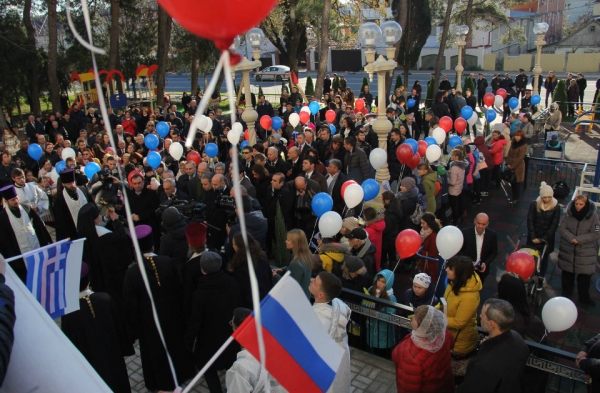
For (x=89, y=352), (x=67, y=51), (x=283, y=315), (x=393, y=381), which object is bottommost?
(x=393, y=381)

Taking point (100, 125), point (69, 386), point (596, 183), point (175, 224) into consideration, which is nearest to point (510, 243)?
point (596, 183)

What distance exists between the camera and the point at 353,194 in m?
6.21

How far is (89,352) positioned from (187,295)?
952mm

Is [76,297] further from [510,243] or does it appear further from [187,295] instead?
[510,243]

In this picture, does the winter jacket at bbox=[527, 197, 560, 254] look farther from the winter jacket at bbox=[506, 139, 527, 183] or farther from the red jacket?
the red jacket

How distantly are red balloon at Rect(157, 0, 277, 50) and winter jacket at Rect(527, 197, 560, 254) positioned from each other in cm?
511

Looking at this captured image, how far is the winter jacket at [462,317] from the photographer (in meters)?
4.01

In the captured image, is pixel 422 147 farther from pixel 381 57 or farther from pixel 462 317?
pixel 462 317

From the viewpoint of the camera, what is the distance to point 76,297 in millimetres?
3535

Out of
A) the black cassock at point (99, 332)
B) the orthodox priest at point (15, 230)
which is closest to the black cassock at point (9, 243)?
the orthodox priest at point (15, 230)

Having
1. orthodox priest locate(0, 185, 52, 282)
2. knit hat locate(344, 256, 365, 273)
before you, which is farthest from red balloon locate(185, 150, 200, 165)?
knit hat locate(344, 256, 365, 273)

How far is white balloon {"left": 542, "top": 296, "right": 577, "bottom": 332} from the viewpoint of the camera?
152 inches

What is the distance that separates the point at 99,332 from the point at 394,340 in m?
2.70

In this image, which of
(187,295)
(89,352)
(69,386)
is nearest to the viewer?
(69,386)
